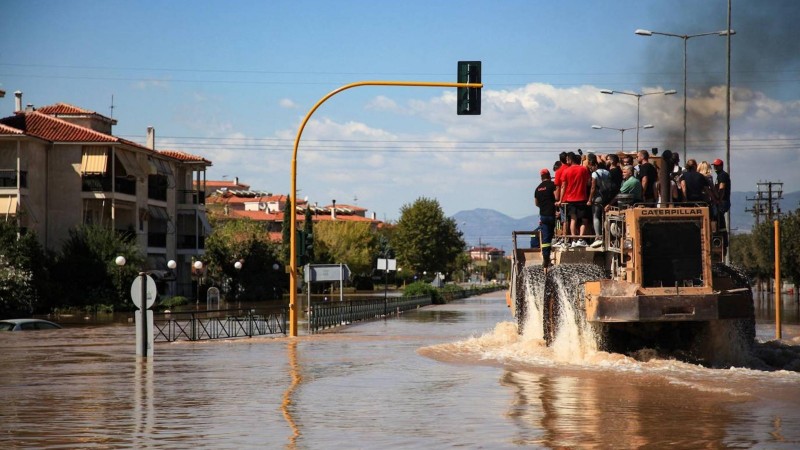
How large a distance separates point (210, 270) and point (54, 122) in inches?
742

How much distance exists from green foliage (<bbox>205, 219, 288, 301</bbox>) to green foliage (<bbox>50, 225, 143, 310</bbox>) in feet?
62.5

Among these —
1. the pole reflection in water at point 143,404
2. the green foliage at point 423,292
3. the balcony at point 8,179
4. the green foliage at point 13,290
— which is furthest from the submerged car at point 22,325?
the green foliage at point 423,292

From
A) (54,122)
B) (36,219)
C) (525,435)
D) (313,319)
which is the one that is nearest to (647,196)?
(525,435)

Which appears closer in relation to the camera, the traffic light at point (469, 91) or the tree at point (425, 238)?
the traffic light at point (469, 91)

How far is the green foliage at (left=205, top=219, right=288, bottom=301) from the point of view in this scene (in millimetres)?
81000

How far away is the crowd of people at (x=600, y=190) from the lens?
21234 mm

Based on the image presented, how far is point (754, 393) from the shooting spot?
15977 millimetres

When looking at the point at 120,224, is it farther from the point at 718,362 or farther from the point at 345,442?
the point at 345,442

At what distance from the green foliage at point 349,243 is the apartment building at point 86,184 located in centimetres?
3923

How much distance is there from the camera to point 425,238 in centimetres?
11225

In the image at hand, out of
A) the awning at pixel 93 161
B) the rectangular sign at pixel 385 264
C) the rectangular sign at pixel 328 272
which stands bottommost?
the rectangular sign at pixel 328 272

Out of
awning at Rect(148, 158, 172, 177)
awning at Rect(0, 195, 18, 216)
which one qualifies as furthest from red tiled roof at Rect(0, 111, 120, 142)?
awning at Rect(148, 158, 172, 177)

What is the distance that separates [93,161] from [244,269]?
20083 mm

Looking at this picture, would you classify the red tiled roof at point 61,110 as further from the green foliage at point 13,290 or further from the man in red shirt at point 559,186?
the man in red shirt at point 559,186
